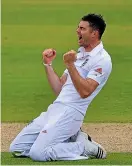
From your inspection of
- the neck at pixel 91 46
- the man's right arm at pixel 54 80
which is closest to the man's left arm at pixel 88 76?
the neck at pixel 91 46

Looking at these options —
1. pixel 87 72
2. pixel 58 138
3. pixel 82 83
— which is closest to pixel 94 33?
pixel 87 72

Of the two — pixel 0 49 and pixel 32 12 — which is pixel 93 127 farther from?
pixel 32 12

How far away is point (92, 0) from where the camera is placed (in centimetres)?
2673

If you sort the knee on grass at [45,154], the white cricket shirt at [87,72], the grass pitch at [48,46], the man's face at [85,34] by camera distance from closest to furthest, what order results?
the knee on grass at [45,154] → the white cricket shirt at [87,72] → the man's face at [85,34] → the grass pitch at [48,46]

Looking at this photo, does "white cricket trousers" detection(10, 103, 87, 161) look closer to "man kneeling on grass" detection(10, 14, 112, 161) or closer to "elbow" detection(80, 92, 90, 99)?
"man kneeling on grass" detection(10, 14, 112, 161)

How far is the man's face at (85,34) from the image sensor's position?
8977mm

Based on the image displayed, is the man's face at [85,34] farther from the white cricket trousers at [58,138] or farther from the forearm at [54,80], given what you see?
the white cricket trousers at [58,138]

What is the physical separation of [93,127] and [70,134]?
242cm

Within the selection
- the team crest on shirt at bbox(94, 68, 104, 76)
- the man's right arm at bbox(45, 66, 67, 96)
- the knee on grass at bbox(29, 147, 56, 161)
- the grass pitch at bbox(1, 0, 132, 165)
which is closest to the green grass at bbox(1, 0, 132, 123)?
the grass pitch at bbox(1, 0, 132, 165)

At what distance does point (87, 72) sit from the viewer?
29.3 ft

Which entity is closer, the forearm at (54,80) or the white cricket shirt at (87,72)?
the white cricket shirt at (87,72)

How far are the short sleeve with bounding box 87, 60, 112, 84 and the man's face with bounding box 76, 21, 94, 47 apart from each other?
288mm

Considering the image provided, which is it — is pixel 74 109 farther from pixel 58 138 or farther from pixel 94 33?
pixel 94 33

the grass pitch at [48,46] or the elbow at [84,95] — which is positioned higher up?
the elbow at [84,95]
